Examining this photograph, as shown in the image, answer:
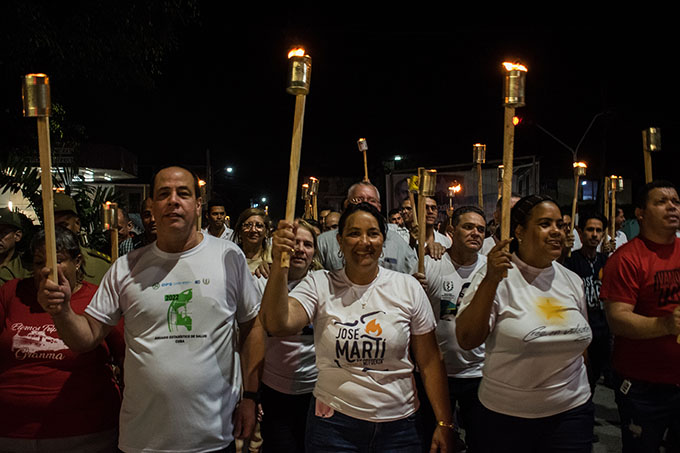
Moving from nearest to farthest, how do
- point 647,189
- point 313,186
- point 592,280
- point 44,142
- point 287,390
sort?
1. point 44,142
2. point 287,390
3. point 647,189
4. point 592,280
5. point 313,186

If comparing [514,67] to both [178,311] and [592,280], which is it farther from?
[592,280]

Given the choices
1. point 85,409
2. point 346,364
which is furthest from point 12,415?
point 346,364

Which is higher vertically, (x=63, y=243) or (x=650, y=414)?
(x=63, y=243)

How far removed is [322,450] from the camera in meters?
2.98

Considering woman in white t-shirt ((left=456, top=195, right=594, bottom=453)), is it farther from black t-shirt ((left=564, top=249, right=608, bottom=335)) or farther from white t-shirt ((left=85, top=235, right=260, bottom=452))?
black t-shirt ((left=564, top=249, right=608, bottom=335))

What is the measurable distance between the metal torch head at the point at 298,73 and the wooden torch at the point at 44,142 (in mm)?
1163

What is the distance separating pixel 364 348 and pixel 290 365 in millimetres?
1036

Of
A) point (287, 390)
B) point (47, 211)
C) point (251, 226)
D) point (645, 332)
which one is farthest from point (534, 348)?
point (251, 226)

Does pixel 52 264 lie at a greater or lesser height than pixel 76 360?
greater

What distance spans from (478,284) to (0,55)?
7.62 meters

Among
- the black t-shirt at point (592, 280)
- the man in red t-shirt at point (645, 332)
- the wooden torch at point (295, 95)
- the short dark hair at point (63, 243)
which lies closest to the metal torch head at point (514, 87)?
the wooden torch at point (295, 95)

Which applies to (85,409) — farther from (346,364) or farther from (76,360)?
(346,364)

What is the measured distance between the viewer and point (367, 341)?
296cm

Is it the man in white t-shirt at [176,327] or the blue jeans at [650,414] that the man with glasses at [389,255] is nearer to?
the blue jeans at [650,414]
